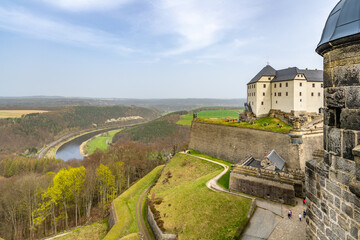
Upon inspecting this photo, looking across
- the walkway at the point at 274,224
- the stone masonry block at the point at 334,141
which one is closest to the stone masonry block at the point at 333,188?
the stone masonry block at the point at 334,141

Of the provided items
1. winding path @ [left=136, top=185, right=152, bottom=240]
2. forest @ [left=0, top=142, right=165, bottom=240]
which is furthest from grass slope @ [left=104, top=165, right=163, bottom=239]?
forest @ [left=0, top=142, right=165, bottom=240]

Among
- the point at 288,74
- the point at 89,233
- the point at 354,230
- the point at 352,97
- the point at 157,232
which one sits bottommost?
the point at 89,233

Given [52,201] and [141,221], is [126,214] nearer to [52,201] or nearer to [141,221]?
[141,221]

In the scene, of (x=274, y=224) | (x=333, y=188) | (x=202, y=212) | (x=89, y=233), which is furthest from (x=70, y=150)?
(x=333, y=188)

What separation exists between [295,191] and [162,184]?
16.3m

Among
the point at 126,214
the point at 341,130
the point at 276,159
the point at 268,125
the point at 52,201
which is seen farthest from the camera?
the point at 268,125

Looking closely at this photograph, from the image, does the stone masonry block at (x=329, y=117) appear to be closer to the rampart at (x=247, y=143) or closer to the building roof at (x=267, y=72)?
the rampart at (x=247, y=143)

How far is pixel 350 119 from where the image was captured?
10.6 ft

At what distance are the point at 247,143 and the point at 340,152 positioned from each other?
2301cm

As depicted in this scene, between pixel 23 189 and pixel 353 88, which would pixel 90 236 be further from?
pixel 353 88

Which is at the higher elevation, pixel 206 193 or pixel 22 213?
pixel 206 193

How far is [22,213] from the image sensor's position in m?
27.4

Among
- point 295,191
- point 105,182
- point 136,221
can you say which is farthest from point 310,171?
point 105,182

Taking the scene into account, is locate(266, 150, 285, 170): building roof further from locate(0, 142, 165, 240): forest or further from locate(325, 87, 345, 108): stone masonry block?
locate(0, 142, 165, 240): forest
